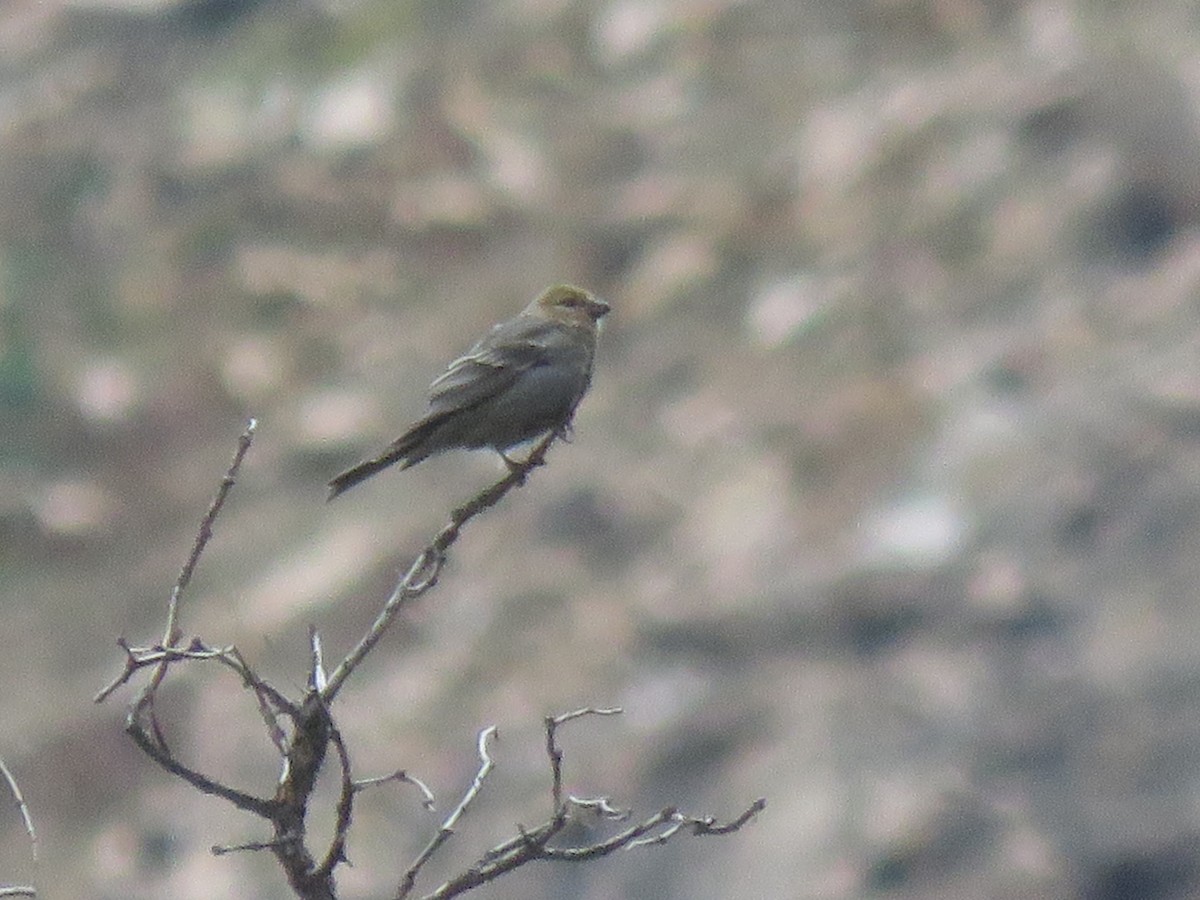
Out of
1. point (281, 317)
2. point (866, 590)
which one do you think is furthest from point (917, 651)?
point (281, 317)

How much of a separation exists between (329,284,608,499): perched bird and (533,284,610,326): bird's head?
491 mm

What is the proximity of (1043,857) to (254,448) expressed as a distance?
11.1 m

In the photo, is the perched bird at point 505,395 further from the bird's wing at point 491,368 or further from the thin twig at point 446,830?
the thin twig at point 446,830

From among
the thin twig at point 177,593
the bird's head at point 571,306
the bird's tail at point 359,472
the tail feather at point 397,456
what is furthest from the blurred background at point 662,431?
the thin twig at point 177,593

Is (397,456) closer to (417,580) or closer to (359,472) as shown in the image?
(359,472)

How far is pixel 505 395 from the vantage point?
31.4 feet

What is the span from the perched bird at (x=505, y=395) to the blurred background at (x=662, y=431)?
11.4 meters

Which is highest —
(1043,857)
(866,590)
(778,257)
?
(778,257)

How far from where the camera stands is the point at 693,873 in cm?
2098

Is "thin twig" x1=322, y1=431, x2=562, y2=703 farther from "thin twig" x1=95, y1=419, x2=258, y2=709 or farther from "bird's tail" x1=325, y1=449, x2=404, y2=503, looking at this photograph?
"bird's tail" x1=325, y1=449, x2=404, y2=503

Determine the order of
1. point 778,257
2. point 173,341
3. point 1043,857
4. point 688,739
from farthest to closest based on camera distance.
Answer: point 173,341, point 778,257, point 688,739, point 1043,857

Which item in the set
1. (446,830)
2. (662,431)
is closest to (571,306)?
(446,830)

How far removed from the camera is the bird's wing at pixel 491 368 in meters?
9.59

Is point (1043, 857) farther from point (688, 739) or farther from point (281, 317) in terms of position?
point (281, 317)
